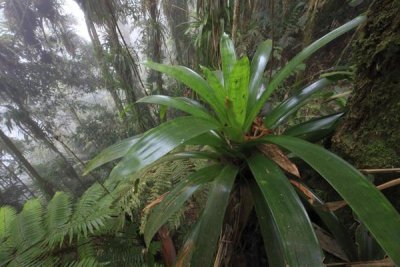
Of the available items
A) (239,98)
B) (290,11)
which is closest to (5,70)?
(290,11)

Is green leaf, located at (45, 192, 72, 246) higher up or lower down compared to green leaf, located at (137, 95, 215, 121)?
lower down

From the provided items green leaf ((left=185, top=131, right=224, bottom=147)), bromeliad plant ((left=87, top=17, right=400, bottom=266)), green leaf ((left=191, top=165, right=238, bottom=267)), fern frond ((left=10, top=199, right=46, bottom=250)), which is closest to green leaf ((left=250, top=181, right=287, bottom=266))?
bromeliad plant ((left=87, top=17, right=400, bottom=266))

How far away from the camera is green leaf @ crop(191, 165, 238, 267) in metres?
0.67

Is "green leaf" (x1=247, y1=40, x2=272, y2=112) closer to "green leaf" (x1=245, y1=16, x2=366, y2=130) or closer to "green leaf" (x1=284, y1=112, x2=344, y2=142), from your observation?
"green leaf" (x1=245, y1=16, x2=366, y2=130)

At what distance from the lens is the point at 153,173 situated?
1397 millimetres

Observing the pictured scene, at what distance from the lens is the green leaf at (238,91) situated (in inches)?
29.5

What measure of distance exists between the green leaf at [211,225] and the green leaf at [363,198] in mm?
247

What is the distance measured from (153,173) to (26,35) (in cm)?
921

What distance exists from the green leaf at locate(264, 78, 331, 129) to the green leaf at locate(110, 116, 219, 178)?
0.33 meters

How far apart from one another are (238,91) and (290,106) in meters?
0.26

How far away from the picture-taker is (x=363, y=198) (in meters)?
0.54

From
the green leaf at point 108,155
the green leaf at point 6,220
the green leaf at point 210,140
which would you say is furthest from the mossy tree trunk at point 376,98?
the green leaf at point 6,220

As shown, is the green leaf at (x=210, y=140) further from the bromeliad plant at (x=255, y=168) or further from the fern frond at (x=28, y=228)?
the fern frond at (x=28, y=228)

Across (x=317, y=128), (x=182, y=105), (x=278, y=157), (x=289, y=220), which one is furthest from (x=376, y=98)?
(x=182, y=105)
